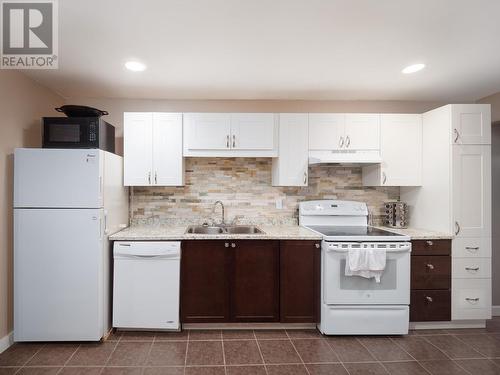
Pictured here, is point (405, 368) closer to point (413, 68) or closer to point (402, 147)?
point (402, 147)

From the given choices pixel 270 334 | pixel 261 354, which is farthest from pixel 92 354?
pixel 270 334

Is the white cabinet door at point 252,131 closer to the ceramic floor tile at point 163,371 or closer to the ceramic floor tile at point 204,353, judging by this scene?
the ceramic floor tile at point 204,353

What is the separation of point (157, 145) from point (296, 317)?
2.17m

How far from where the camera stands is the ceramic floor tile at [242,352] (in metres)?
2.40

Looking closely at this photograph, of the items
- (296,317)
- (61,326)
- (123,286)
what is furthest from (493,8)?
(61,326)

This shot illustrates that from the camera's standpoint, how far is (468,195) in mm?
2904

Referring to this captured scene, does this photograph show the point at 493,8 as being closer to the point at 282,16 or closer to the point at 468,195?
the point at 282,16

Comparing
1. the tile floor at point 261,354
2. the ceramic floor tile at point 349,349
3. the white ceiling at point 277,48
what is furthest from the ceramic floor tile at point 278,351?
the white ceiling at point 277,48

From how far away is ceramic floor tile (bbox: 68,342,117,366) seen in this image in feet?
7.77

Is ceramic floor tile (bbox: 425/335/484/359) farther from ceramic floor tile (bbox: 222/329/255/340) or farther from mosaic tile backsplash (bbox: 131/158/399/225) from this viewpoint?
ceramic floor tile (bbox: 222/329/255/340)

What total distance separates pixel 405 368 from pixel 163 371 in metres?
1.80

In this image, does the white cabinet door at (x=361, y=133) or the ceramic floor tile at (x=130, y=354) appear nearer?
the ceramic floor tile at (x=130, y=354)

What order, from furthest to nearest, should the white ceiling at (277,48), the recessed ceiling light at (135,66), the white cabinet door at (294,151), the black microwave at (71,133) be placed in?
the white cabinet door at (294,151) → the black microwave at (71,133) → the recessed ceiling light at (135,66) → the white ceiling at (277,48)

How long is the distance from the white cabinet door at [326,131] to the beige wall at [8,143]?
271 cm
